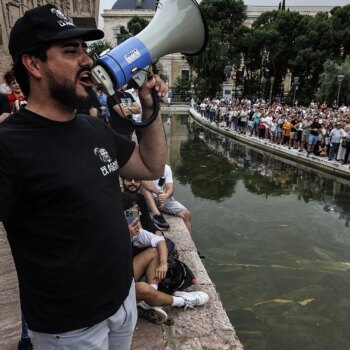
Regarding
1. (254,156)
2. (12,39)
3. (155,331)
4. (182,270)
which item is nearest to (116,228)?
(12,39)

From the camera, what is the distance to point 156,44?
1726 mm

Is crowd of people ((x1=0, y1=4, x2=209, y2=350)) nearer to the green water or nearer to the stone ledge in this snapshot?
the stone ledge

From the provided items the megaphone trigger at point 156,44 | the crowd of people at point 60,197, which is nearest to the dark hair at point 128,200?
the megaphone trigger at point 156,44

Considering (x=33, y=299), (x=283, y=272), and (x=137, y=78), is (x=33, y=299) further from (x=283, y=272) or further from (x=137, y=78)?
(x=283, y=272)

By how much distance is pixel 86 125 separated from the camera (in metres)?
1.57

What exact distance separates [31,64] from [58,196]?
50 centimetres

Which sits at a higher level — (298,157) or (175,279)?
(175,279)

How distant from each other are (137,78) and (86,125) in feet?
0.98

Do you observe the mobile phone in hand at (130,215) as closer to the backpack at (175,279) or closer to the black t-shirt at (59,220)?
the backpack at (175,279)

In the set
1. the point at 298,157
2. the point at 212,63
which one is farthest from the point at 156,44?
the point at 212,63

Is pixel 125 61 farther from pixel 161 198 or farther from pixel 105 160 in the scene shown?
pixel 161 198

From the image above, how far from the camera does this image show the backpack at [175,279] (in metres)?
3.48

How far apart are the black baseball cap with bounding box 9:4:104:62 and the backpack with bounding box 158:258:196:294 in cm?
257

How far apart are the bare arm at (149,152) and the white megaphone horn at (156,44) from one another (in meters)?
0.16
